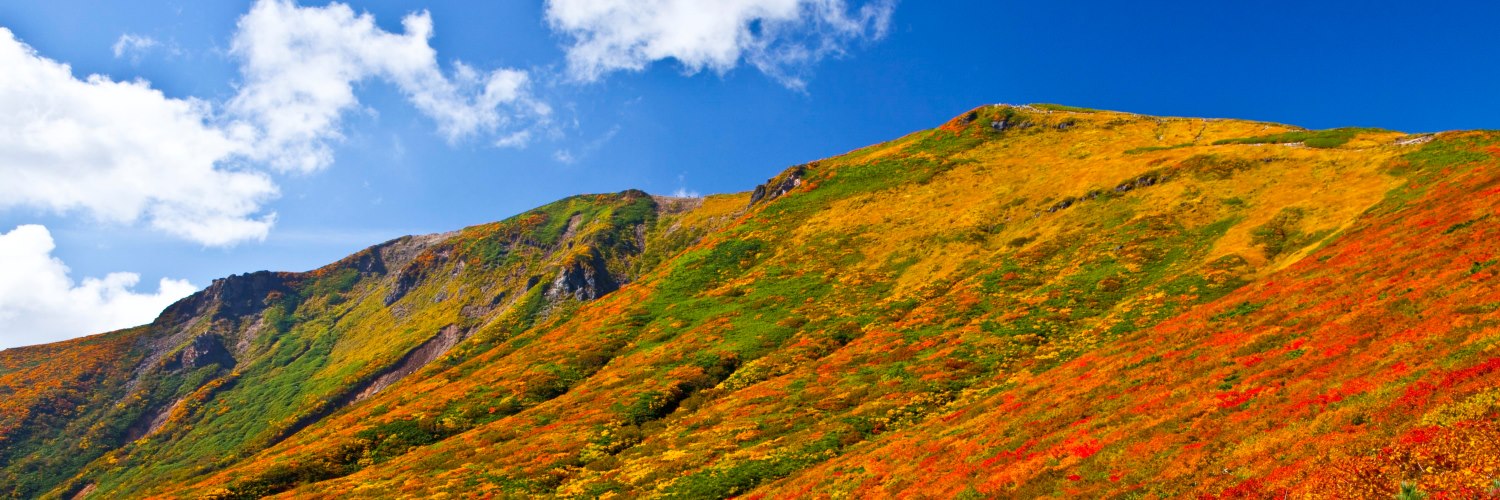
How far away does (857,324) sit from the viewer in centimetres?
7738

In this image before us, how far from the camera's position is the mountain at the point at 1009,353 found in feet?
85.1

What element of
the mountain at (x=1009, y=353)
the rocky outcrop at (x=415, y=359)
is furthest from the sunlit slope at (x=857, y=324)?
the rocky outcrop at (x=415, y=359)

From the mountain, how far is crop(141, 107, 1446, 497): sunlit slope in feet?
1.48

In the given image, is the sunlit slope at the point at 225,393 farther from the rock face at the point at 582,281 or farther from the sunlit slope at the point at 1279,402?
the sunlit slope at the point at 1279,402

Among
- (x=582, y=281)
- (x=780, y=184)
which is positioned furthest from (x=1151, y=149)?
(x=582, y=281)

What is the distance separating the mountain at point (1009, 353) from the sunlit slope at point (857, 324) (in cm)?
45

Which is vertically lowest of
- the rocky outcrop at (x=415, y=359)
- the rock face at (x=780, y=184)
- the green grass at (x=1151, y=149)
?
the rocky outcrop at (x=415, y=359)

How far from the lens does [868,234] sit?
113438 mm

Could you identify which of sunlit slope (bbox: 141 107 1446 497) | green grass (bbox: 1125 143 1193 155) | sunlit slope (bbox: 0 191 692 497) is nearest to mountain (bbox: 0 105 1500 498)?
sunlit slope (bbox: 141 107 1446 497)

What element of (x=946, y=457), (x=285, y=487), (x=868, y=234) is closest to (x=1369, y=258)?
(x=946, y=457)

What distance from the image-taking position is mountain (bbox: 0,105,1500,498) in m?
25.9

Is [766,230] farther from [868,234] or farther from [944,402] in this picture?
[944,402]

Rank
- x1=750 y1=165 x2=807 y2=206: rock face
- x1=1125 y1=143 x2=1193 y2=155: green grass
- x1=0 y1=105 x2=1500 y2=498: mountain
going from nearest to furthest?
x1=0 y1=105 x2=1500 y2=498: mountain < x1=1125 y1=143 x2=1193 y2=155: green grass < x1=750 y1=165 x2=807 y2=206: rock face

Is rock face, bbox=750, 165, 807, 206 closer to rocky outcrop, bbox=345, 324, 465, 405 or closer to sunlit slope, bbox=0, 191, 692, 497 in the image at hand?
sunlit slope, bbox=0, 191, 692, 497
